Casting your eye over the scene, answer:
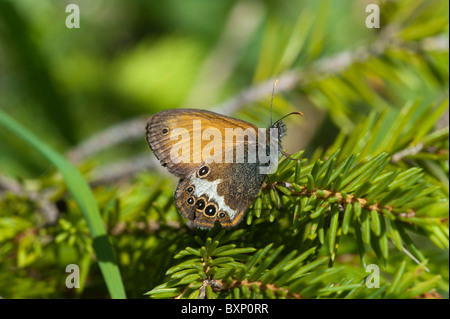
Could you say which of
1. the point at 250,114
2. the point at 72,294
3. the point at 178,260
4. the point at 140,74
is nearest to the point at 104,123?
the point at 140,74

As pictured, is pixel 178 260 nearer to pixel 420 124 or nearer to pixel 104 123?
pixel 420 124

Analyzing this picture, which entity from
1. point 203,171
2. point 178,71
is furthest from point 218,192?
point 178,71

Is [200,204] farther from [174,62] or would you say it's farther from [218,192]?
[174,62]

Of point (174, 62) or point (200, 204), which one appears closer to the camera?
point (200, 204)

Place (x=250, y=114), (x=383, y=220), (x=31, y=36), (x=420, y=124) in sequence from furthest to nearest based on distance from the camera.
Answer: (x=31, y=36) < (x=250, y=114) < (x=420, y=124) < (x=383, y=220)

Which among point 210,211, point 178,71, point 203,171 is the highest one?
point 178,71

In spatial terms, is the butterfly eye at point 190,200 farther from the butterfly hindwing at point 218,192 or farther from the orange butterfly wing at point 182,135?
the orange butterfly wing at point 182,135
